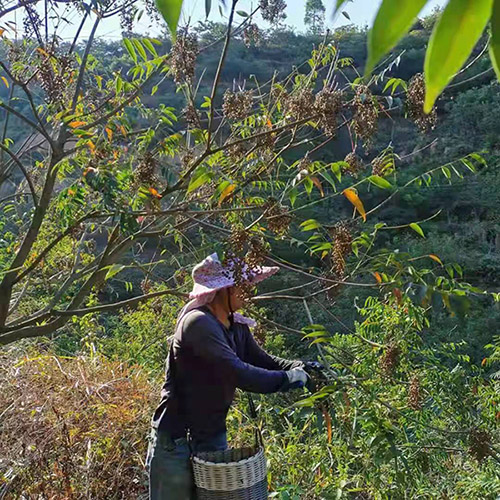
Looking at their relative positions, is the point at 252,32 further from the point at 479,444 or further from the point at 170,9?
the point at 170,9

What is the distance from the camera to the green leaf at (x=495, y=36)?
25cm

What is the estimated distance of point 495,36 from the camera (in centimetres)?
26

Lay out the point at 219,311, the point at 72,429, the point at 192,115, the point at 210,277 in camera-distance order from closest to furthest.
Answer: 1. the point at 192,115
2. the point at 210,277
3. the point at 219,311
4. the point at 72,429

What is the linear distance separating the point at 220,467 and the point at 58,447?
1138mm

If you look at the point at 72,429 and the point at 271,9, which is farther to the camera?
the point at 72,429

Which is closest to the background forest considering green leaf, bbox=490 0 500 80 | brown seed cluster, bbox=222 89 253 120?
brown seed cluster, bbox=222 89 253 120

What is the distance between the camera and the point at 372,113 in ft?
5.84

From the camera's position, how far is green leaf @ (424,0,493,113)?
9.6 inches

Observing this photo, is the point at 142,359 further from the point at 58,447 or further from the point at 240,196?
the point at 240,196

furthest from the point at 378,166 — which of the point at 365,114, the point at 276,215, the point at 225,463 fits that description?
the point at 225,463

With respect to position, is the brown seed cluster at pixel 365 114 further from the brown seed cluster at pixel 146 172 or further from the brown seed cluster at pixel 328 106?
the brown seed cluster at pixel 146 172

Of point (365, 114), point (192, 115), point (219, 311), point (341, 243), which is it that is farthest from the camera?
point (219, 311)

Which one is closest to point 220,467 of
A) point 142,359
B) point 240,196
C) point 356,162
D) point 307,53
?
point 240,196

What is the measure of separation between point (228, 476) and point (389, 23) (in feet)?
6.91
